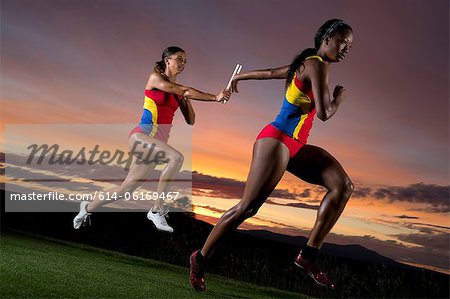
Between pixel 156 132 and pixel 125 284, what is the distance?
1.86 metres

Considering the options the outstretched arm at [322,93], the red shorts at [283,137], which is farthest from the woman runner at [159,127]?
the outstretched arm at [322,93]

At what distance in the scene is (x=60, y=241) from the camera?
36.2ft

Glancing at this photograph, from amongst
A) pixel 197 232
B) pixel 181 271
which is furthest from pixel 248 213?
pixel 181 271

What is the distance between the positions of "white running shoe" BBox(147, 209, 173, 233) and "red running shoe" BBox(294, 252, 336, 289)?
1029 millimetres

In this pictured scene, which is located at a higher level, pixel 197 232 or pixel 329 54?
pixel 329 54

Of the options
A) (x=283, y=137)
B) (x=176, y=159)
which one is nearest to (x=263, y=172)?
(x=283, y=137)

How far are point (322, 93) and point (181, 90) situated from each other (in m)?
1.07

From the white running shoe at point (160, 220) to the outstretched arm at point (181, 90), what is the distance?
950 millimetres

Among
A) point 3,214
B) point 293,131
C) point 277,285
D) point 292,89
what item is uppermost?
point 292,89

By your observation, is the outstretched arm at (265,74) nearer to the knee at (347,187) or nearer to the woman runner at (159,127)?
the woman runner at (159,127)

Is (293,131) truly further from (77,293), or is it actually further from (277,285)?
(277,285)

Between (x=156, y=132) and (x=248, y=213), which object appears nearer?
(x=248, y=213)

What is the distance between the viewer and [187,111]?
4551mm

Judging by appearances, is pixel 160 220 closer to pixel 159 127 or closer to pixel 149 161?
pixel 149 161
